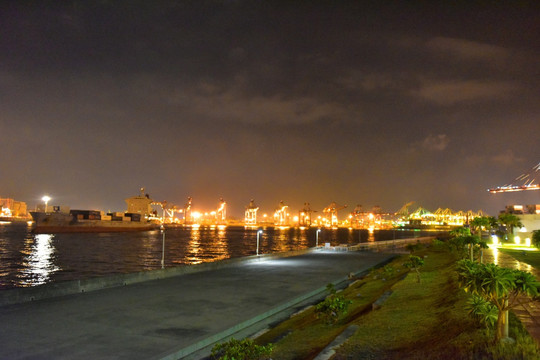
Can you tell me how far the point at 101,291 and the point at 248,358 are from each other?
→ 12.2 m

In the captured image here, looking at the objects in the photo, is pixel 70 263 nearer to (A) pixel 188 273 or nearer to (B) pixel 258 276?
(A) pixel 188 273

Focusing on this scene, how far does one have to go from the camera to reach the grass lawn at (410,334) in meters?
6.91

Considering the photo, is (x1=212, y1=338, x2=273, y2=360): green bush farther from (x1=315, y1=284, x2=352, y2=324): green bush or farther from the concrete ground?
(x1=315, y1=284, x2=352, y2=324): green bush

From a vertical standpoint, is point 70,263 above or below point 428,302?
below

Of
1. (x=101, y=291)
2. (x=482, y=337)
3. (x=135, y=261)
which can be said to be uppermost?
(x=482, y=337)

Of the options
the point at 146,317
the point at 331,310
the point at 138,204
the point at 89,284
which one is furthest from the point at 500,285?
the point at 138,204

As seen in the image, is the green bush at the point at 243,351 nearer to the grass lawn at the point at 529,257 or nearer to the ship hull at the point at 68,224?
the grass lawn at the point at 529,257

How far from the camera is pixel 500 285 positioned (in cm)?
663

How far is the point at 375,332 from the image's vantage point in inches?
369

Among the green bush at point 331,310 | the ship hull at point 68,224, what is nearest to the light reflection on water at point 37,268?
the green bush at point 331,310

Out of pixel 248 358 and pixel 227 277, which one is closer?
pixel 248 358

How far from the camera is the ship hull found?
115 metres

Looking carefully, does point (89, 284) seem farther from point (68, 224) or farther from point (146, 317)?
point (68, 224)

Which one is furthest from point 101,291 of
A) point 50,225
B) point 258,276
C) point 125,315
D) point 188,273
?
point 50,225
